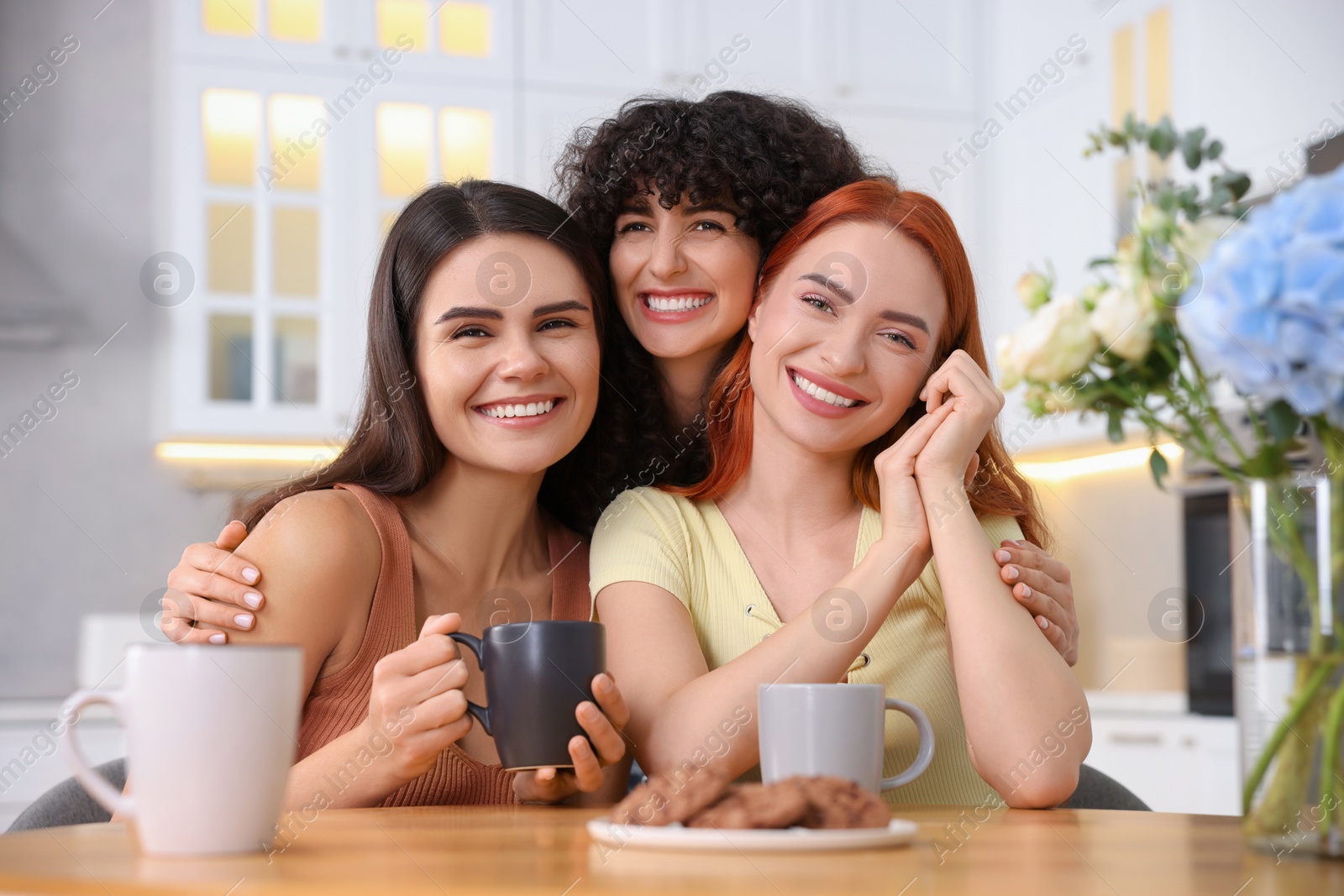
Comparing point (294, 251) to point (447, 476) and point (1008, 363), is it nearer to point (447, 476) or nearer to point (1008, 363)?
point (447, 476)

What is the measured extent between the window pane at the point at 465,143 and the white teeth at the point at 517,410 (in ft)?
6.80

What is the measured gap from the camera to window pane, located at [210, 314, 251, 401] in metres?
3.29

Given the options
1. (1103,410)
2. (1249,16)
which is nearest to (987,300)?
(1249,16)

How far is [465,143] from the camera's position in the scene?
11.2 feet

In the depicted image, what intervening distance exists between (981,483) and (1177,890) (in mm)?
927

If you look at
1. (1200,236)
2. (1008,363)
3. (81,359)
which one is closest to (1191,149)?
(1200,236)

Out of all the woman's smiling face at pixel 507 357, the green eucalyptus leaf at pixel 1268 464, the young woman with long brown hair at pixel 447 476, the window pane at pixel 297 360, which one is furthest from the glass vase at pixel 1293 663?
the window pane at pixel 297 360

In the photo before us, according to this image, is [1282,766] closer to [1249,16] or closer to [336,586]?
[336,586]

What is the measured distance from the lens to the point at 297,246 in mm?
3330

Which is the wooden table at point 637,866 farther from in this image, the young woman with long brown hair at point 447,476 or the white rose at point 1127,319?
the young woman with long brown hair at point 447,476

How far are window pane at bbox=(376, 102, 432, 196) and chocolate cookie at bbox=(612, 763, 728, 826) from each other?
2831 millimetres

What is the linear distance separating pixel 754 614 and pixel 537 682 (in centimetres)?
47

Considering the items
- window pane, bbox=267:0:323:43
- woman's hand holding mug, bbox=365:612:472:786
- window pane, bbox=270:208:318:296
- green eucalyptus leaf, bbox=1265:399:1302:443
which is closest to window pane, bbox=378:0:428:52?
window pane, bbox=267:0:323:43

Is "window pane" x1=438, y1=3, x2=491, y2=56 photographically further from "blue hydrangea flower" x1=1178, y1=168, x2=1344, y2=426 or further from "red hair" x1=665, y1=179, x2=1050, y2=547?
"blue hydrangea flower" x1=1178, y1=168, x2=1344, y2=426
